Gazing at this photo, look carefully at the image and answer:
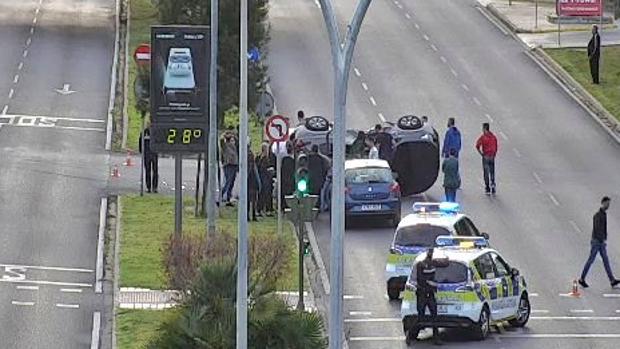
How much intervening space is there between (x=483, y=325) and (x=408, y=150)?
14.1 m

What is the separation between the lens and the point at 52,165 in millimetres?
48500

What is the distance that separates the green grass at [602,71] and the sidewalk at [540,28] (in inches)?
53.0

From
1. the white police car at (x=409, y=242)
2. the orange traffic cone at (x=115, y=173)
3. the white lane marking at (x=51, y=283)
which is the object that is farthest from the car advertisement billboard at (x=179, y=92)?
the orange traffic cone at (x=115, y=173)

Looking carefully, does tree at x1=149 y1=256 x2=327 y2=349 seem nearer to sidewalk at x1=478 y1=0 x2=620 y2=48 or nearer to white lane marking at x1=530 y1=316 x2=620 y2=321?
white lane marking at x1=530 y1=316 x2=620 y2=321

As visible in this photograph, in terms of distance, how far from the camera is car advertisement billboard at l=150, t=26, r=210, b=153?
37.3 metres

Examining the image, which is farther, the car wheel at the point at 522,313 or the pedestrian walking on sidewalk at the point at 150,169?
the pedestrian walking on sidewalk at the point at 150,169

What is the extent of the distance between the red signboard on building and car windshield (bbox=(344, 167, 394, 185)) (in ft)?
86.9

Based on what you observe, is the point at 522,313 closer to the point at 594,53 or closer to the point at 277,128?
the point at 277,128

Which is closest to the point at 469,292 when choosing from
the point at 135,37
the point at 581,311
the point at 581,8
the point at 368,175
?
the point at 581,311

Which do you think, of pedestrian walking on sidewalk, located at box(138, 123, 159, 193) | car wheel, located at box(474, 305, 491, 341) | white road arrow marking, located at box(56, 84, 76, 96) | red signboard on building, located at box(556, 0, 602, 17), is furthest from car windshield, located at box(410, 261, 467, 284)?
red signboard on building, located at box(556, 0, 602, 17)

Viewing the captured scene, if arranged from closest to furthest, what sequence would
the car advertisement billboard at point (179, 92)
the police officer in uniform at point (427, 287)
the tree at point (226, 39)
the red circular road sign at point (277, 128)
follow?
the police officer in uniform at point (427, 287) < the car advertisement billboard at point (179, 92) < the red circular road sign at point (277, 128) < the tree at point (226, 39)

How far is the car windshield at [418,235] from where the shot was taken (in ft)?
111

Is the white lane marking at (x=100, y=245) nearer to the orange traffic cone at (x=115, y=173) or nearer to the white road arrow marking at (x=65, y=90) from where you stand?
the orange traffic cone at (x=115, y=173)

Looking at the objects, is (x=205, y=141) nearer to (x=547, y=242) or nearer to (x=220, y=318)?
(x=547, y=242)
